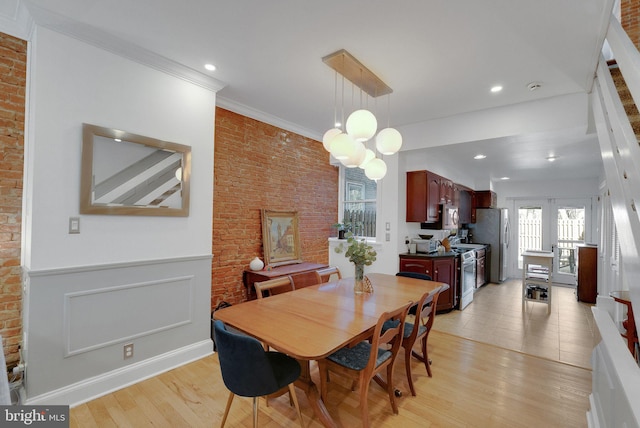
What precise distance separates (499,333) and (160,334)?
3949 millimetres

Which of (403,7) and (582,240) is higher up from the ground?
(403,7)

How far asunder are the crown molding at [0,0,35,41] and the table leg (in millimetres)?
3126

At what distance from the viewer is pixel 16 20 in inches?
82.0

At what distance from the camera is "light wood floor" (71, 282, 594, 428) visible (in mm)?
1999

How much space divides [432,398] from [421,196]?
9.33 ft

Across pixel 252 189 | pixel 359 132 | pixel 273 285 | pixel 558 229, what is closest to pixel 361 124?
pixel 359 132

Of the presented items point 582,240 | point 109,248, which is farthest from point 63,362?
point 582,240

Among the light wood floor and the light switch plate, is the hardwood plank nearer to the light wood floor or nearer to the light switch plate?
the light wood floor

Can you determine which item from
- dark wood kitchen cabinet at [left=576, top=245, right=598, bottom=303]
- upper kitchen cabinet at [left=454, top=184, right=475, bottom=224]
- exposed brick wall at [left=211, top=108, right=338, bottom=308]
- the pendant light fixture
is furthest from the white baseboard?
dark wood kitchen cabinet at [left=576, top=245, right=598, bottom=303]

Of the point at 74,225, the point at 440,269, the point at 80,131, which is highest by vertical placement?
the point at 80,131

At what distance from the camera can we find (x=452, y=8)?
1870mm

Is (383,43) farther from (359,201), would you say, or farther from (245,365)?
(359,201)

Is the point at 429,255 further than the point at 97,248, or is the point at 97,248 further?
the point at 429,255

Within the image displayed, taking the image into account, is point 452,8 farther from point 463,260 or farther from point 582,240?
point 582,240
